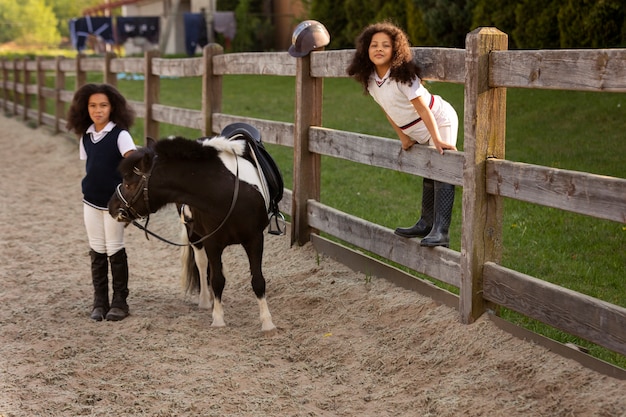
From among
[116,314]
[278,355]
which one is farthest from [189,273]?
[278,355]

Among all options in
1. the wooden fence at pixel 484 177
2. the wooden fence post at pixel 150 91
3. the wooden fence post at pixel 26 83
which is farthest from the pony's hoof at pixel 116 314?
the wooden fence post at pixel 26 83

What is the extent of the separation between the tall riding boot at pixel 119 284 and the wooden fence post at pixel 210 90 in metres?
2.87

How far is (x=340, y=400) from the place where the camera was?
13.5 ft

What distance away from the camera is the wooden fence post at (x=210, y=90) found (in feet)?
27.0

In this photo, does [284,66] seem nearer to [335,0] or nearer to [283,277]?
[283,277]

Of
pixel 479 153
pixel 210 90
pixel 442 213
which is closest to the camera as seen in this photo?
pixel 479 153

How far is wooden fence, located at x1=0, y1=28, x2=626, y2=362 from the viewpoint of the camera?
3.78m

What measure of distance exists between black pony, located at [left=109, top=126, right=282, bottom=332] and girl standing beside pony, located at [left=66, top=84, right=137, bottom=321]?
39 cm

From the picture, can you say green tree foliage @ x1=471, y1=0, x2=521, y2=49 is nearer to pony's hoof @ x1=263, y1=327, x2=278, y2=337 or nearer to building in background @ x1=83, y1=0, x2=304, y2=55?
pony's hoof @ x1=263, y1=327, x2=278, y2=337

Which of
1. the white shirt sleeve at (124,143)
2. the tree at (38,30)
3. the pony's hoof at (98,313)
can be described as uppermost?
the tree at (38,30)

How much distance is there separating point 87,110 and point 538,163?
4761 mm

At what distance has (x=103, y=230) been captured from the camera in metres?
5.60

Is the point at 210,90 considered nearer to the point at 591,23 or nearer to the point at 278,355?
the point at 278,355

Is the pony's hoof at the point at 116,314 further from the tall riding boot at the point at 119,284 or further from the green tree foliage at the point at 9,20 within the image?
the green tree foliage at the point at 9,20
